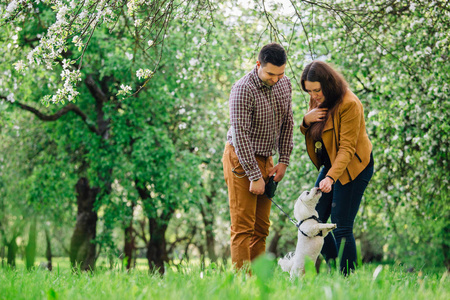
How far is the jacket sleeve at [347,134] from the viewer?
3.48 m

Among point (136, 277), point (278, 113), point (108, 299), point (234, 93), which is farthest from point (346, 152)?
point (108, 299)

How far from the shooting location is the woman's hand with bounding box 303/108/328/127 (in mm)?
3707

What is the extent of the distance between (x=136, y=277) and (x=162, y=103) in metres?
8.37

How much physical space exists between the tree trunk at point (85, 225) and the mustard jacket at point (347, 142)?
8928mm

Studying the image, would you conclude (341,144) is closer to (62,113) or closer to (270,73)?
(270,73)

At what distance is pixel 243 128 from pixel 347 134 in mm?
842

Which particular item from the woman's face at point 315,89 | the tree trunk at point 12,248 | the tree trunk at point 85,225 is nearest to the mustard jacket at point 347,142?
the woman's face at point 315,89

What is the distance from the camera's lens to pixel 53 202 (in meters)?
11.5

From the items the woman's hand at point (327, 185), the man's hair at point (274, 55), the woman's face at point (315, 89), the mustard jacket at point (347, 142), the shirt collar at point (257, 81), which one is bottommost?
the woman's hand at point (327, 185)

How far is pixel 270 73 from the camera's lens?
11.9 feet

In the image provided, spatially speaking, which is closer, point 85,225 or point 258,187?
point 258,187

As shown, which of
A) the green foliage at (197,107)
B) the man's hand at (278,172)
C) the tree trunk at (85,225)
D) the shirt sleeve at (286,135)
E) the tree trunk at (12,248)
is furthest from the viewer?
the tree trunk at (85,225)

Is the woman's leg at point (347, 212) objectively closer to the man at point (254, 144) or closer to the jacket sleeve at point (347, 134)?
the jacket sleeve at point (347, 134)

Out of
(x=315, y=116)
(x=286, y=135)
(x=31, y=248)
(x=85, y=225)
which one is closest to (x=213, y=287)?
(x=31, y=248)
